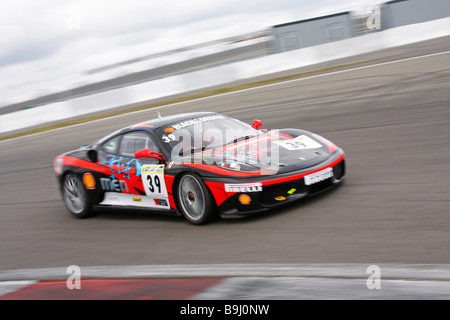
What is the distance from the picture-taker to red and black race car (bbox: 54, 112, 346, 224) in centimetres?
546

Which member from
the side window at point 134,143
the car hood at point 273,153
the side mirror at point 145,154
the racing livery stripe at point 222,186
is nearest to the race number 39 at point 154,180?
the side mirror at point 145,154

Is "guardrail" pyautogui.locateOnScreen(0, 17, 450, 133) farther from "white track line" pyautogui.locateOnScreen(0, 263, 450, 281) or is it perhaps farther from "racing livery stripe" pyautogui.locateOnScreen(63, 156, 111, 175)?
"white track line" pyautogui.locateOnScreen(0, 263, 450, 281)

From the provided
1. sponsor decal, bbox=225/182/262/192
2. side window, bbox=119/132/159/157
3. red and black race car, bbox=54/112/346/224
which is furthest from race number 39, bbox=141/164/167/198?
sponsor decal, bbox=225/182/262/192

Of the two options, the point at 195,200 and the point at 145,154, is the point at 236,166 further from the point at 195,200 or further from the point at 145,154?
the point at 145,154

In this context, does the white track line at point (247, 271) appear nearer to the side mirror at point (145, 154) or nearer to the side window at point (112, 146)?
the side mirror at point (145, 154)

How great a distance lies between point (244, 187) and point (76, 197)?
291 cm

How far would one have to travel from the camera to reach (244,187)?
5.38 m

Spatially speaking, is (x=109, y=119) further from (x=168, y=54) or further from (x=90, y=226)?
(x=168, y=54)

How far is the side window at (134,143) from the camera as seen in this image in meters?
6.38

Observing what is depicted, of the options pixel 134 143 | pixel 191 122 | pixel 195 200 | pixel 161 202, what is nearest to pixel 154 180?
pixel 161 202

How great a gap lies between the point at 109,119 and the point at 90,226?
10.6 meters

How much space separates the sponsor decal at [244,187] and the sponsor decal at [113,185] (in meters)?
1.64

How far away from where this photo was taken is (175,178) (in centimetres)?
585

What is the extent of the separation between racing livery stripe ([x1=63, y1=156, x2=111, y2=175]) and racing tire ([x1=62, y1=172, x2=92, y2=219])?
0.15 metres
